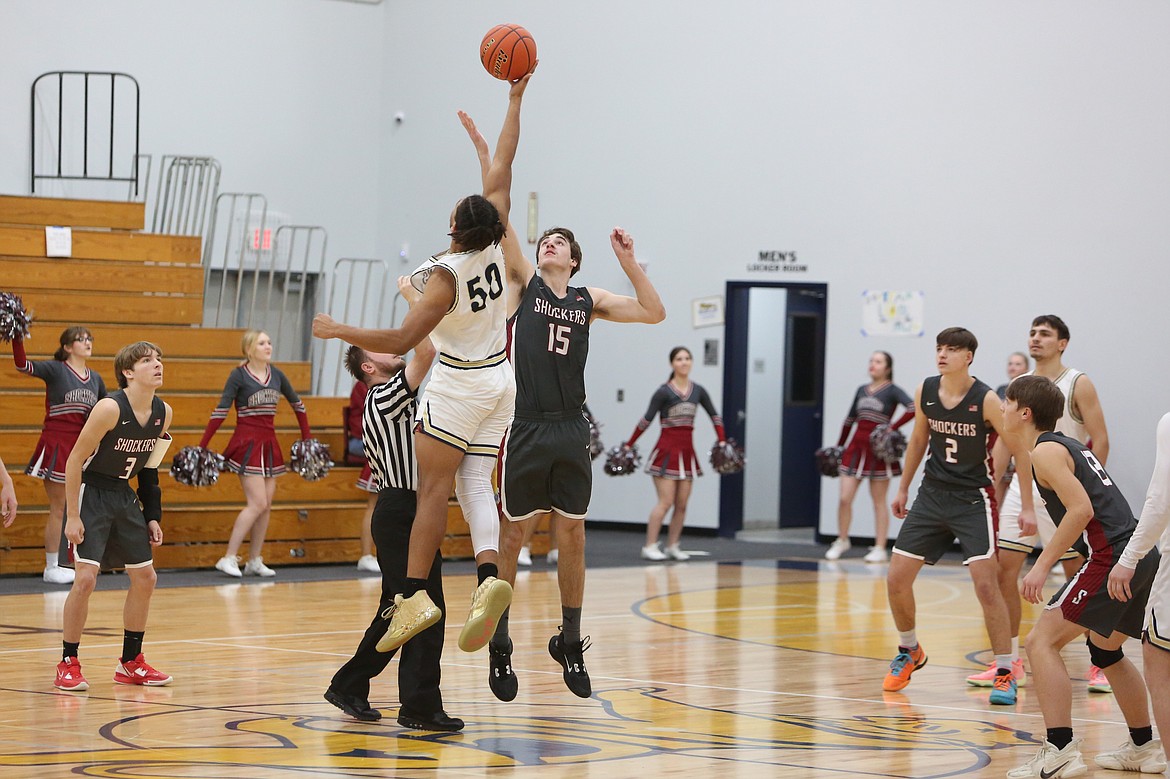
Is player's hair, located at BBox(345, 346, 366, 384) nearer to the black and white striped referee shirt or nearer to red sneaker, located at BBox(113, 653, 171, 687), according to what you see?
the black and white striped referee shirt

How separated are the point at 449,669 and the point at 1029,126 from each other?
9099 mm

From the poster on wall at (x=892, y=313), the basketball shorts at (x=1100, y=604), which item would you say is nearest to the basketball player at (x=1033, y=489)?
the basketball shorts at (x=1100, y=604)

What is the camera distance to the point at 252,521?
37.2ft

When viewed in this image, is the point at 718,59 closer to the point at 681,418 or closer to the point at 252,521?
the point at 681,418

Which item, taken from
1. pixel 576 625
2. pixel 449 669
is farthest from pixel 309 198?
pixel 576 625

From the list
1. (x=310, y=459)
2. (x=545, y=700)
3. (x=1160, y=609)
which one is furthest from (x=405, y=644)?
(x=310, y=459)

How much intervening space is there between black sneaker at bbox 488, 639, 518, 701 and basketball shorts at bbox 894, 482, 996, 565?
7.43 ft

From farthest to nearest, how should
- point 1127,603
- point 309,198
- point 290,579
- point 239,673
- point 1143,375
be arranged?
point 309,198
point 1143,375
point 290,579
point 239,673
point 1127,603

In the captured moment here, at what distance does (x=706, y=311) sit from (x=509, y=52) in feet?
32.4

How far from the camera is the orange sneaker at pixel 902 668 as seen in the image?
278 inches

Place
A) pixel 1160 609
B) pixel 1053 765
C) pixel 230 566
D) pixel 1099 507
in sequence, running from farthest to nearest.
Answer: pixel 230 566 → pixel 1099 507 → pixel 1053 765 → pixel 1160 609

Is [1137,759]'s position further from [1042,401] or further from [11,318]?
[11,318]

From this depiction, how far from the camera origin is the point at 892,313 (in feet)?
48.5

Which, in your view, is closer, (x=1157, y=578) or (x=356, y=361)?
(x=1157, y=578)
